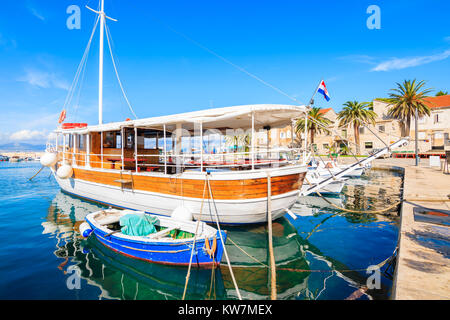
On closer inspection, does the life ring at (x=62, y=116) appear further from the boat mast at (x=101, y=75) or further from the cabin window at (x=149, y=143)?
the cabin window at (x=149, y=143)

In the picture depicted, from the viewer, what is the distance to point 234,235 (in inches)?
302

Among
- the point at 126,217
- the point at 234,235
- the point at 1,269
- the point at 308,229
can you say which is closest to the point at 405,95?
the point at 308,229

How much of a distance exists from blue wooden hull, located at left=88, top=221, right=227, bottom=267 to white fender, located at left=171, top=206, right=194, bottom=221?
1565 millimetres

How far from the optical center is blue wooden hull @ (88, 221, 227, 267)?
5340 millimetres

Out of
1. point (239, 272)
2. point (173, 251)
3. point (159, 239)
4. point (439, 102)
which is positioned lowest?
point (239, 272)

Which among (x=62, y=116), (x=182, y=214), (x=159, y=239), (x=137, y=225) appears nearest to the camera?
(x=159, y=239)

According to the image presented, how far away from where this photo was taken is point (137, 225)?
657cm

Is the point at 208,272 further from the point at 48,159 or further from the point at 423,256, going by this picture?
the point at 48,159

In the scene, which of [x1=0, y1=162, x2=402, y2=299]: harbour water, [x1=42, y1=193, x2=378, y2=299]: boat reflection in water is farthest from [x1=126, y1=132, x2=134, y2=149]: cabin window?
[x1=42, y1=193, x2=378, y2=299]: boat reflection in water

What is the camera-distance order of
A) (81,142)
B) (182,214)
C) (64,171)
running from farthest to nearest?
(81,142) → (64,171) → (182,214)

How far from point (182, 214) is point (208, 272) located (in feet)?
7.67

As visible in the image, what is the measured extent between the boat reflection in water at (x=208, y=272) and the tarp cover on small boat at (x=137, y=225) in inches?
28.5

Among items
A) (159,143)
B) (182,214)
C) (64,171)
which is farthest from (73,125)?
(182,214)
